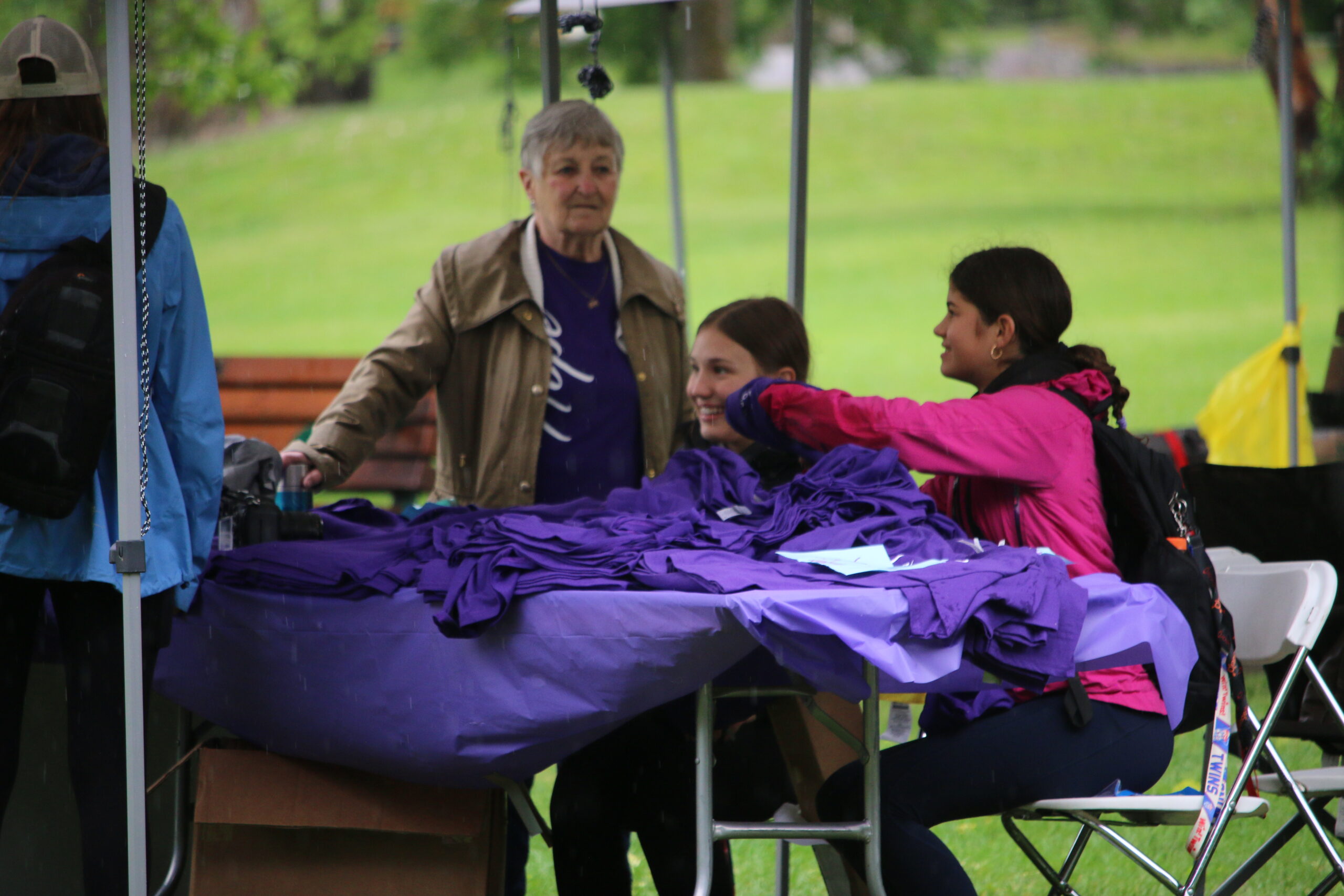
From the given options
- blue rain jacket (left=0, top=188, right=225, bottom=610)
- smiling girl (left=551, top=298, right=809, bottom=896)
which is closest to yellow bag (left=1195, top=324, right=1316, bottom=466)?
smiling girl (left=551, top=298, right=809, bottom=896)

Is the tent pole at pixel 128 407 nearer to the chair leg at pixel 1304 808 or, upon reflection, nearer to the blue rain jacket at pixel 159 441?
the blue rain jacket at pixel 159 441

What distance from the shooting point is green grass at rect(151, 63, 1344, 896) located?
1969 cm

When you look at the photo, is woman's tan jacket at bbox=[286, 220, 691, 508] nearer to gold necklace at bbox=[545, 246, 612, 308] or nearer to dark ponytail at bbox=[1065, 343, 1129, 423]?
gold necklace at bbox=[545, 246, 612, 308]

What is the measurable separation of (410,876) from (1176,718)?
1356 mm

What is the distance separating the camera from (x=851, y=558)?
2.42 meters

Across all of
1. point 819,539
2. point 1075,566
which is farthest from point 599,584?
point 1075,566

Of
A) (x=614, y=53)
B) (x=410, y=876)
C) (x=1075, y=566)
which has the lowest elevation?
(x=410, y=876)

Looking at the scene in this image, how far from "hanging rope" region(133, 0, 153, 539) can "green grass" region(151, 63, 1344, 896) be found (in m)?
12.5

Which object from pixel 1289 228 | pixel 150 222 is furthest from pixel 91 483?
pixel 1289 228

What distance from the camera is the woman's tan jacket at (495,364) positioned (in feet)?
11.7

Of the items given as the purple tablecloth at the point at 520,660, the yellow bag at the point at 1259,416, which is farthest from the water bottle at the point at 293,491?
the yellow bag at the point at 1259,416

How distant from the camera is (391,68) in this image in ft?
121

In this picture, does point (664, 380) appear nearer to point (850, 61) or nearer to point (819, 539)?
point (819, 539)

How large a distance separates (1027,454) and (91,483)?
5.13ft
